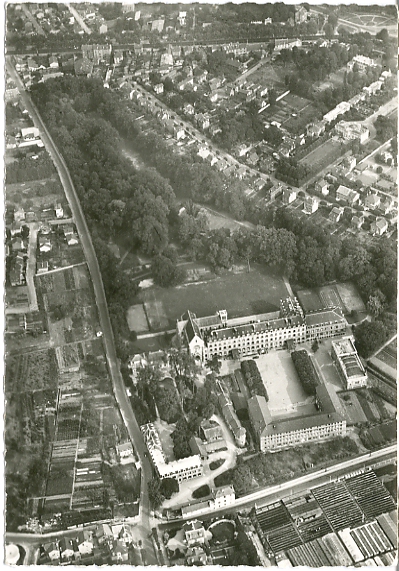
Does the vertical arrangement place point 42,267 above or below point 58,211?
below

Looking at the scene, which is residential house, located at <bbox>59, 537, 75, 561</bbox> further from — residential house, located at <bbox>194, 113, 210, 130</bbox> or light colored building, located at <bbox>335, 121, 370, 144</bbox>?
light colored building, located at <bbox>335, 121, 370, 144</bbox>

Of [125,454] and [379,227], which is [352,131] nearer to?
[379,227]

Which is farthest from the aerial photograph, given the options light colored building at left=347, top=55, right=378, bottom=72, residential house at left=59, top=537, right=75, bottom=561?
light colored building at left=347, top=55, right=378, bottom=72

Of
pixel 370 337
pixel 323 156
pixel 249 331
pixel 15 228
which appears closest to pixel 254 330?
pixel 249 331

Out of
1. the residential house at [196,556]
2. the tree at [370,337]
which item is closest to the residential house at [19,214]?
the tree at [370,337]

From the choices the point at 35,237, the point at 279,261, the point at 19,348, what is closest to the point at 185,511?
the point at 19,348

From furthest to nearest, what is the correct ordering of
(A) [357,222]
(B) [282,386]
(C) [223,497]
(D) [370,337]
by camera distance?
(A) [357,222], (D) [370,337], (B) [282,386], (C) [223,497]
